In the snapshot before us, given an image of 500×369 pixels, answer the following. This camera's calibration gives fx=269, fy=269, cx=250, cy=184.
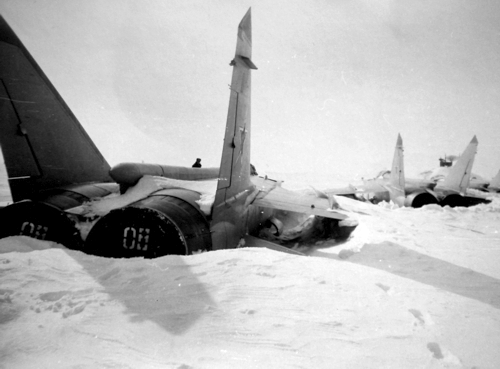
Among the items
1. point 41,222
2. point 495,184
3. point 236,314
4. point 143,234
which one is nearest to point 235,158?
point 143,234

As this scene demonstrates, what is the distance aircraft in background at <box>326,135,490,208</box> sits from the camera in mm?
13766

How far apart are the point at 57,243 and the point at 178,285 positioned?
313cm

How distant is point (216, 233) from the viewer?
4.96m

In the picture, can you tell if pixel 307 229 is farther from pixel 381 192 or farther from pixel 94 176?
pixel 381 192

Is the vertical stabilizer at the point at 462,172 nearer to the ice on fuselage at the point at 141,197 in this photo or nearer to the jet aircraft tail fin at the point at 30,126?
the ice on fuselage at the point at 141,197

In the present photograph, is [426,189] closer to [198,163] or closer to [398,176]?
[398,176]

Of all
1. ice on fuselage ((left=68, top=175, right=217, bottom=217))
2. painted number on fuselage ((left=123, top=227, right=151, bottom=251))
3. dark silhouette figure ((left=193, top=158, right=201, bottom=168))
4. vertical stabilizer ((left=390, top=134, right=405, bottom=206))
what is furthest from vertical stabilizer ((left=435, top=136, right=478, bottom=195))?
painted number on fuselage ((left=123, top=227, right=151, bottom=251))

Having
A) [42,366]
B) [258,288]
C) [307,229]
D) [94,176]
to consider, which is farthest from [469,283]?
[94,176]

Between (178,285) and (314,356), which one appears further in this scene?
(178,285)

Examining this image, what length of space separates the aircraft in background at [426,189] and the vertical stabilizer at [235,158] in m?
10.1

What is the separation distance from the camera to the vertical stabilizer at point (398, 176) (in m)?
14.7

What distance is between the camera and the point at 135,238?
4090 millimetres

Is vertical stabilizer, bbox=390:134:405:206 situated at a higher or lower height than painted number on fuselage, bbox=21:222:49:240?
higher

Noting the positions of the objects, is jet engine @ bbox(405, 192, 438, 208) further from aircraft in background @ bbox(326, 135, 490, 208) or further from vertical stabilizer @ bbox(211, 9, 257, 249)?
vertical stabilizer @ bbox(211, 9, 257, 249)
